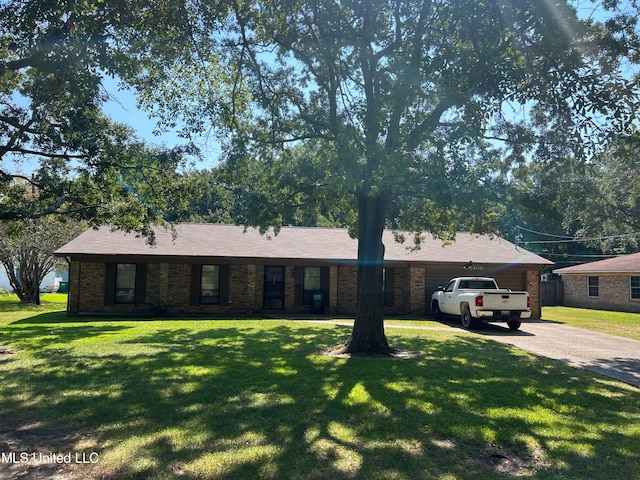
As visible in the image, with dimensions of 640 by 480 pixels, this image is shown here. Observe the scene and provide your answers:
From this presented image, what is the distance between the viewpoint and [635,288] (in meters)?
26.8

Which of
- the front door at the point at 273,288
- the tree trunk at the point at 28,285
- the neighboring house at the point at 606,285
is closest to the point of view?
the front door at the point at 273,288

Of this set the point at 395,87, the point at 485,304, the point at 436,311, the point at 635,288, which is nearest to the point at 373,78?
the point at 395,87

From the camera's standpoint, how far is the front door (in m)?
20.9

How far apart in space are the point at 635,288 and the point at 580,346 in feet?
59.3

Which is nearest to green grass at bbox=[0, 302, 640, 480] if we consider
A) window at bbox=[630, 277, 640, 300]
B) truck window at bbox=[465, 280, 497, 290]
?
truck window at bbox=[465, 280, 497, 290]

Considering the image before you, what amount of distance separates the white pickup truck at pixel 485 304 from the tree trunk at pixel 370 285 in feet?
19.4

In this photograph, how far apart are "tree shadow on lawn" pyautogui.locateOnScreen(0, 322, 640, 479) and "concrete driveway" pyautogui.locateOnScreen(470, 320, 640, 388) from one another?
962mm

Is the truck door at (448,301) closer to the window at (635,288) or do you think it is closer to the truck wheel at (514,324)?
the truck wheel at (514,324)

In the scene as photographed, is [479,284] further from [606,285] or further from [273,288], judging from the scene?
[606,285]

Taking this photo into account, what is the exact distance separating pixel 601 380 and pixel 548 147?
5362 mm

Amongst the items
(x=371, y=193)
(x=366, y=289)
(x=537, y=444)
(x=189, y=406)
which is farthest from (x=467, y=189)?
(x=189, y=406)

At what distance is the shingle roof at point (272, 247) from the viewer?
64.3 feet

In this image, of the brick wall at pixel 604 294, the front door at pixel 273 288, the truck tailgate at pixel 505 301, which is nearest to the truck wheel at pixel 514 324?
the truck tailgate at pixel 505 301

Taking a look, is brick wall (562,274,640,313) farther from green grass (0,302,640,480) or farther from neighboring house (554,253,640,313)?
green grass (0,302,640,480)
